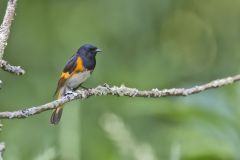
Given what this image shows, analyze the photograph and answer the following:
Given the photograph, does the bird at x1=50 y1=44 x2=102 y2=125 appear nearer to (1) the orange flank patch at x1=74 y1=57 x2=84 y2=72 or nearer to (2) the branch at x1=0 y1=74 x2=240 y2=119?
(1) the orange flank patch at x1=74 y1=57 x2=84 y2=72

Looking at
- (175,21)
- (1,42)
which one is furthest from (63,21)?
(1,42)

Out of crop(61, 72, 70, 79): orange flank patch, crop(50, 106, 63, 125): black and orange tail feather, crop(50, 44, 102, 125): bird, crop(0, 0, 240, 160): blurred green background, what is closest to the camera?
crop(50, 106, 63, 125): black and orange tail feather

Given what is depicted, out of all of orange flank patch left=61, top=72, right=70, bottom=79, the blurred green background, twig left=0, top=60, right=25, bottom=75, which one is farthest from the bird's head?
twig left=0, top=60, right=25, bottom=75

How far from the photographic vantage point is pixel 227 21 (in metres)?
8.18

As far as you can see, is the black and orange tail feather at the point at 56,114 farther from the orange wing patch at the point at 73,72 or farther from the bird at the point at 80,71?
the orange wing patch at the point at 73,72

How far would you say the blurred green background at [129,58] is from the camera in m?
4.38

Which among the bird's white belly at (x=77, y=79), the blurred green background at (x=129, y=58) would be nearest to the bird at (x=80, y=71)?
the bird's white belly at (x=77, y=79)

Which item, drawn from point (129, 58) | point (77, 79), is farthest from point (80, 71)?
point (129, 58)

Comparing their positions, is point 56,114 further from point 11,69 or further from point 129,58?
point 129,58

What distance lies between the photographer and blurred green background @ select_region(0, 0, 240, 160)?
438 cm

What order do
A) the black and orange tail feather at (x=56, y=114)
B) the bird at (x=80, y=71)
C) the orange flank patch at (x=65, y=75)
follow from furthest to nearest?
the orange flank patch at (x=65, y=75) → the bird at (x=80, y=71) → the black and orange tail feather at (x=56, y=114)

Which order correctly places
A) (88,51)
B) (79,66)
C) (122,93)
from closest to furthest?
(122,93) → (88,51) → (79,66)

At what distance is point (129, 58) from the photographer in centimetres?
771

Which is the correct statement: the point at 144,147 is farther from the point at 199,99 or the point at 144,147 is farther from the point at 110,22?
the point at 110,22
